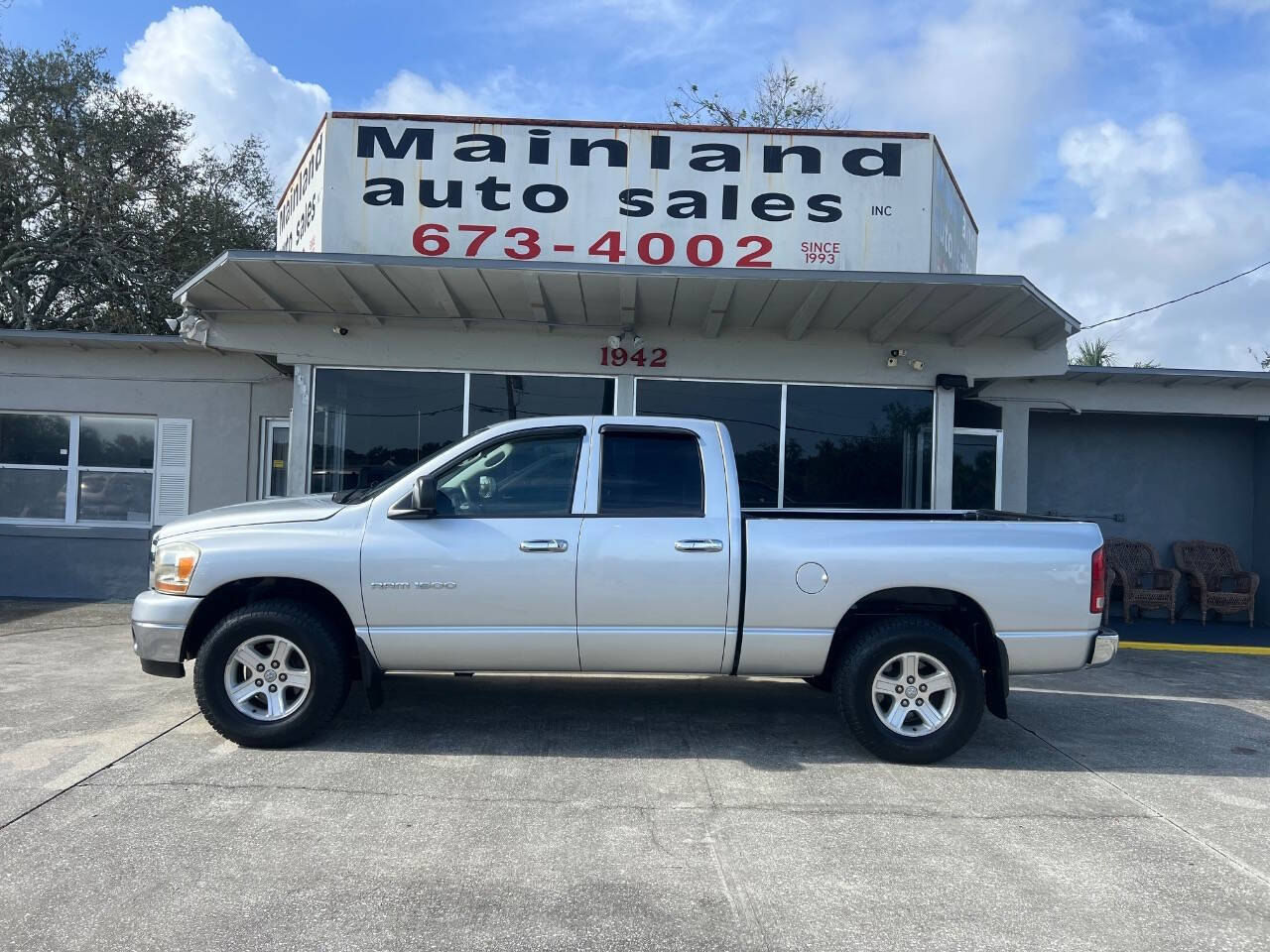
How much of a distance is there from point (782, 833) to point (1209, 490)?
11381 millimetres

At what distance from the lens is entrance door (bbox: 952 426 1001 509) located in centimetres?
1152

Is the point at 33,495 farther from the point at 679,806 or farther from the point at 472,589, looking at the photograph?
the point at 679,806

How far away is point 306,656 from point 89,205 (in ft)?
57.7

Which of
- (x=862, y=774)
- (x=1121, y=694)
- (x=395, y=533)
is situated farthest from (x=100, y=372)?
(x=1121, y=694)

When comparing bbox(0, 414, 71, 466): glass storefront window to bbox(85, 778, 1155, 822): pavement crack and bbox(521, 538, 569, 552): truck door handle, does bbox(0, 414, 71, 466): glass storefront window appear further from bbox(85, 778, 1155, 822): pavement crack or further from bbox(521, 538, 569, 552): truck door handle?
bbox(521, 538, 569, 552): truck door handle

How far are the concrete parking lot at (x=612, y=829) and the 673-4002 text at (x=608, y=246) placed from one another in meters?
4.61

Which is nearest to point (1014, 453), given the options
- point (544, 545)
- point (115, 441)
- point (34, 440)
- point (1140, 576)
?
point (1140, 576)

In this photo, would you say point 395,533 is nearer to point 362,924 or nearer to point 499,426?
point 499,426

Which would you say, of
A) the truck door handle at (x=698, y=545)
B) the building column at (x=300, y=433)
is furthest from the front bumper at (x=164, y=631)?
the building column at (x=300, y=433)

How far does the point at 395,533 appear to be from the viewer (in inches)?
230

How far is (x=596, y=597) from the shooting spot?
5.79 m

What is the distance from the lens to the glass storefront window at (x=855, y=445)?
34.2 ft

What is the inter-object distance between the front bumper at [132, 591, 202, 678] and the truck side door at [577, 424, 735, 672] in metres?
2.29

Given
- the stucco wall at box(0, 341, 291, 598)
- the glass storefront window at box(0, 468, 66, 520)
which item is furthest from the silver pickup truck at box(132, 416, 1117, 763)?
the glass storefront window at box(0, 468, 66, 520)
